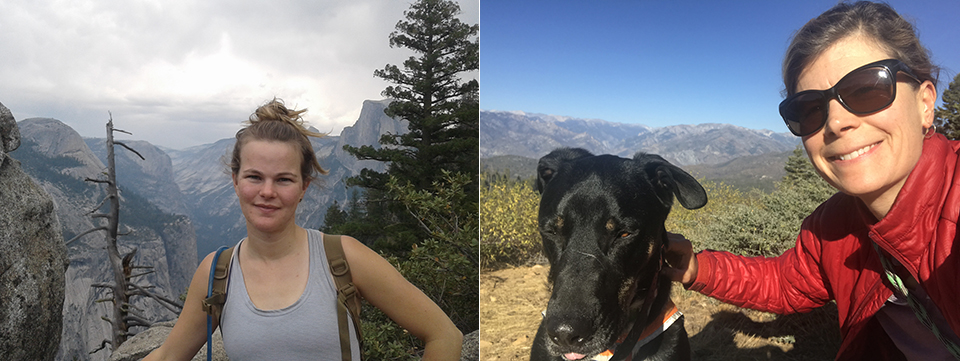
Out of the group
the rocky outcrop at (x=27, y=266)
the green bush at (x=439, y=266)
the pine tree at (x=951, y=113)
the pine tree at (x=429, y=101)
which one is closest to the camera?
the pine tree at (x=951, y=113)

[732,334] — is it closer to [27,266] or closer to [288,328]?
[288,328]

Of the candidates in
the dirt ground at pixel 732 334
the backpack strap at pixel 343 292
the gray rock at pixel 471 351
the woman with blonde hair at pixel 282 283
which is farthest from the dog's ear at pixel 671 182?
the gray rock at pixel 471 351

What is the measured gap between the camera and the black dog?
4.88 ft

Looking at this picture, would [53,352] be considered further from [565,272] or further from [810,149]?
[810,149]

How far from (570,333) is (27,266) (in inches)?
170

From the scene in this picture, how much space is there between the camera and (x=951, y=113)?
2.12 m

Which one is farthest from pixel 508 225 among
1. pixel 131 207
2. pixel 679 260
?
pixel 131 207

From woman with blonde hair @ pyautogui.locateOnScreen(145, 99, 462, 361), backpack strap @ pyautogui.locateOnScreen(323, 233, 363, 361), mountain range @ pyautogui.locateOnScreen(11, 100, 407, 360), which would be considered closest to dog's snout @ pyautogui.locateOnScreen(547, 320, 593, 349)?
woman with blonde hair @ pyautogui.locateOnScreen(145, 99, 462, 361)

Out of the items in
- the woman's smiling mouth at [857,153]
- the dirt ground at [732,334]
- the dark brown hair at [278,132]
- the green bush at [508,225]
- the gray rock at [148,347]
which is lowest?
the gray rock at [148,347]

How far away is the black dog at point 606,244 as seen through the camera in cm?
149

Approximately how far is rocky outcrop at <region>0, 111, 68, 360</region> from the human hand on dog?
14.8ft

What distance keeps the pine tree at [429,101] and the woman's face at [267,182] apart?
43.1 ft

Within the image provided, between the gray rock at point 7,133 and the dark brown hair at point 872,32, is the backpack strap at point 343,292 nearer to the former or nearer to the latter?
the dark brown hair at point 872,32

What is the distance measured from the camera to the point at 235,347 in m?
1.42
